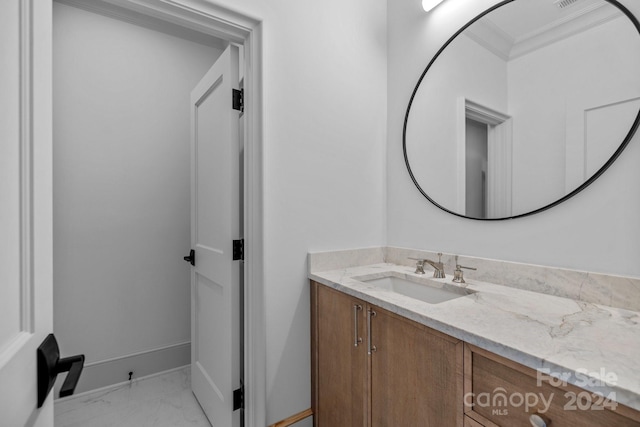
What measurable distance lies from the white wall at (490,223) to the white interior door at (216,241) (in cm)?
88

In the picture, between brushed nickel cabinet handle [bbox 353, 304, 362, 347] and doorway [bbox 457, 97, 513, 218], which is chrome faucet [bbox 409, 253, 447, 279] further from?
brushed nickel cabinet handle [bbox 353, 304, 362, 347]

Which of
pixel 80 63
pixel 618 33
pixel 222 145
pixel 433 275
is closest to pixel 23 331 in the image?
pixel 222 145

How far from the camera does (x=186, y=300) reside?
220 cm

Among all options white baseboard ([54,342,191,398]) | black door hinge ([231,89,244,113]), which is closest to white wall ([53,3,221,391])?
white baseboard ([54,342,191,398])

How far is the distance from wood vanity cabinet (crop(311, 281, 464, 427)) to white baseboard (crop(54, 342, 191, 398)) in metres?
1.26

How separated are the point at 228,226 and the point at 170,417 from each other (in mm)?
1174

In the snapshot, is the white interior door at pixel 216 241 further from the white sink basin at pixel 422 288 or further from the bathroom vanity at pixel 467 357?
the white sink basin at pixel 422 288

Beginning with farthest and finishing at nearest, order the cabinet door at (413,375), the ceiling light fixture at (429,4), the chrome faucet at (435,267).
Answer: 1. the ceiling light fixture at (429,4)
2. the chrome faucet at (435,267)
3. the cabinet door at (413,375)

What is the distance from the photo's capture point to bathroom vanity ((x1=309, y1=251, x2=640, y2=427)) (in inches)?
22.5

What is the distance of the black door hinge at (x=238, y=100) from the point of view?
135 centimetres

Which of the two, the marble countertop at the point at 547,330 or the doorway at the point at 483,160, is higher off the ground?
the doorway at the point at 483,160

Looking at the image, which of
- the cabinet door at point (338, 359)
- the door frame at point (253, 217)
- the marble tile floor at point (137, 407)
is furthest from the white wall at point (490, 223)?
the marble tile floor at point (137, 407)

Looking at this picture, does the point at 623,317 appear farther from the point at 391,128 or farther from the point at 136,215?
the point at 136,215

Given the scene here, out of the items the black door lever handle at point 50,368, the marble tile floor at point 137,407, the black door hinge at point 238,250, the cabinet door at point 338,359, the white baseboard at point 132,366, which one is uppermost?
the black door hinge at point 238,250
